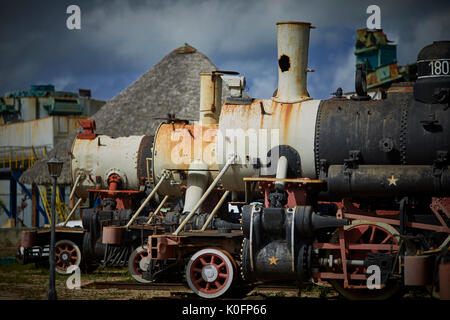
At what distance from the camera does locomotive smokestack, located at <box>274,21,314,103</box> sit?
627 inches

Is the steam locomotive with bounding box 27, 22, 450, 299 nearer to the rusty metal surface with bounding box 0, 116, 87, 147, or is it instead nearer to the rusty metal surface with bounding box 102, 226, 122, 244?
the rusty metal surface with bounding box 102, 226, 122, 244

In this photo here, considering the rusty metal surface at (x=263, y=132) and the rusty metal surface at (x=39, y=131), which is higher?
the rusty metal surface at (x=39, y=131)

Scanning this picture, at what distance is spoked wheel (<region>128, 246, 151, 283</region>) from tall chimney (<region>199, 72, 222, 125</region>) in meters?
3.75

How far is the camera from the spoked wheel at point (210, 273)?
50.2ft

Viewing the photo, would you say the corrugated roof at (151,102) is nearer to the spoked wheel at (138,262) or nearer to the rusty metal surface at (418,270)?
the spoked wheel at (138,262)

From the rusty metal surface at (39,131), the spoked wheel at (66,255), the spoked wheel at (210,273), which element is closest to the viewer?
the spoked wheel at (210,273)

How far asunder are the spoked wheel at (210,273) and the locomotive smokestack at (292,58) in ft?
12.2

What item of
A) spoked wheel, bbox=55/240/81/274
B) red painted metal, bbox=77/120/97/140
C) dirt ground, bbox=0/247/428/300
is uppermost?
red painted metal, bbox=77/120/97/140

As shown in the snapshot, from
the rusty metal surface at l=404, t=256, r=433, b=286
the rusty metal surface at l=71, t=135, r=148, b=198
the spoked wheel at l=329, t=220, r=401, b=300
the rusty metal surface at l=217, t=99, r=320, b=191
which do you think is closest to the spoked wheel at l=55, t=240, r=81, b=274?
the rusty metal surface at l=71, t=135, r=148, b=198

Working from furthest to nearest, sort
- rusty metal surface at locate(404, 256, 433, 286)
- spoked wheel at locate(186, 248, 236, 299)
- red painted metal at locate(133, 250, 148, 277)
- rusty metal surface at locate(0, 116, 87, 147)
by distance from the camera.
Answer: rusty metal surface at locate(0, 116, 87, 147), red painted metal at locate(133, 250, 148, 277), spoked wheel at locate(186, 248, 236, 299), rusty metal surface at locate(404, 256, 433, 286)

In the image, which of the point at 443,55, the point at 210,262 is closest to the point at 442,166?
the point at 443,55

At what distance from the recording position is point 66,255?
2095 centimetres

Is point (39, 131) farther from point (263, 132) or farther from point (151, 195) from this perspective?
point (263, 132)

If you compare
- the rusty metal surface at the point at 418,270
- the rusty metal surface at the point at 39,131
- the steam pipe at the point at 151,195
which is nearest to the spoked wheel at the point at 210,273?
the steam pipe at the point at 151,195
